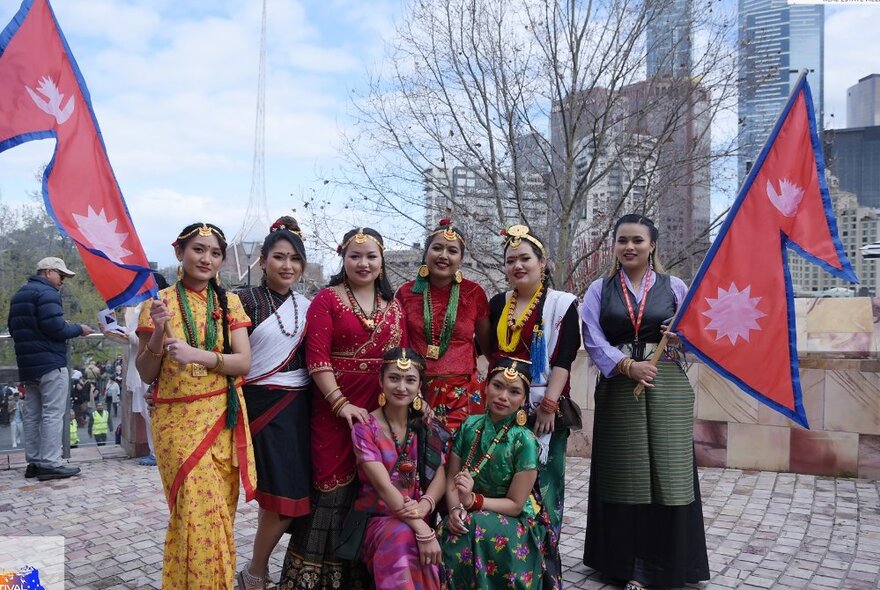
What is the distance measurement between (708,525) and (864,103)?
50.4 metres

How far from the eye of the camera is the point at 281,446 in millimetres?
3504

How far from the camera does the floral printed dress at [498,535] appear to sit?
10.7 feet

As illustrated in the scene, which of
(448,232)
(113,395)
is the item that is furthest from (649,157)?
(113,395)

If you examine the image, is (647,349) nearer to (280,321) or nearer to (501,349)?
(501,349)

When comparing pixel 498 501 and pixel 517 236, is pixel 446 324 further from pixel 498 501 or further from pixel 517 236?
pixel 498 501

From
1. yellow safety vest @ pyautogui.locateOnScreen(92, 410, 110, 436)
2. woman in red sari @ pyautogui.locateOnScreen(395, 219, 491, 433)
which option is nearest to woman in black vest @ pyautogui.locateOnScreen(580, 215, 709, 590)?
woman in red sari @ pyautogui.locateOnScreen(395, 219, 491, 433)

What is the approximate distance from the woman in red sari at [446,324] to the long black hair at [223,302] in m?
0.97

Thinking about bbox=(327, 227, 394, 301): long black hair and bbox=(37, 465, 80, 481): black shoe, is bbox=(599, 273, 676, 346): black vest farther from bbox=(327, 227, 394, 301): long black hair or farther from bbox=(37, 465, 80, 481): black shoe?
bbox=(37, 465, 80, 481): black shoe

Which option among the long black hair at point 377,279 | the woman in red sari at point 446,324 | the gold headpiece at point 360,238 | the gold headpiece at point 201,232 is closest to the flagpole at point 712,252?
the woman in red sari at point 446,324

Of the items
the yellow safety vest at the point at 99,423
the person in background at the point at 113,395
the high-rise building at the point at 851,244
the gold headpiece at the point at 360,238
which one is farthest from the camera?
the high-rise building at the point at 851,244

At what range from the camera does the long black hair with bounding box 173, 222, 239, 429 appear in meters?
3.35

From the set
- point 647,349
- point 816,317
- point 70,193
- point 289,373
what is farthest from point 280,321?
point 816,317

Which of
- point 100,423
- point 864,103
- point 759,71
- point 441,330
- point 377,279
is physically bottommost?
point 100,423

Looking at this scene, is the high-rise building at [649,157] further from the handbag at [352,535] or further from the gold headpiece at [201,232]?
the handbag at [352,535]
